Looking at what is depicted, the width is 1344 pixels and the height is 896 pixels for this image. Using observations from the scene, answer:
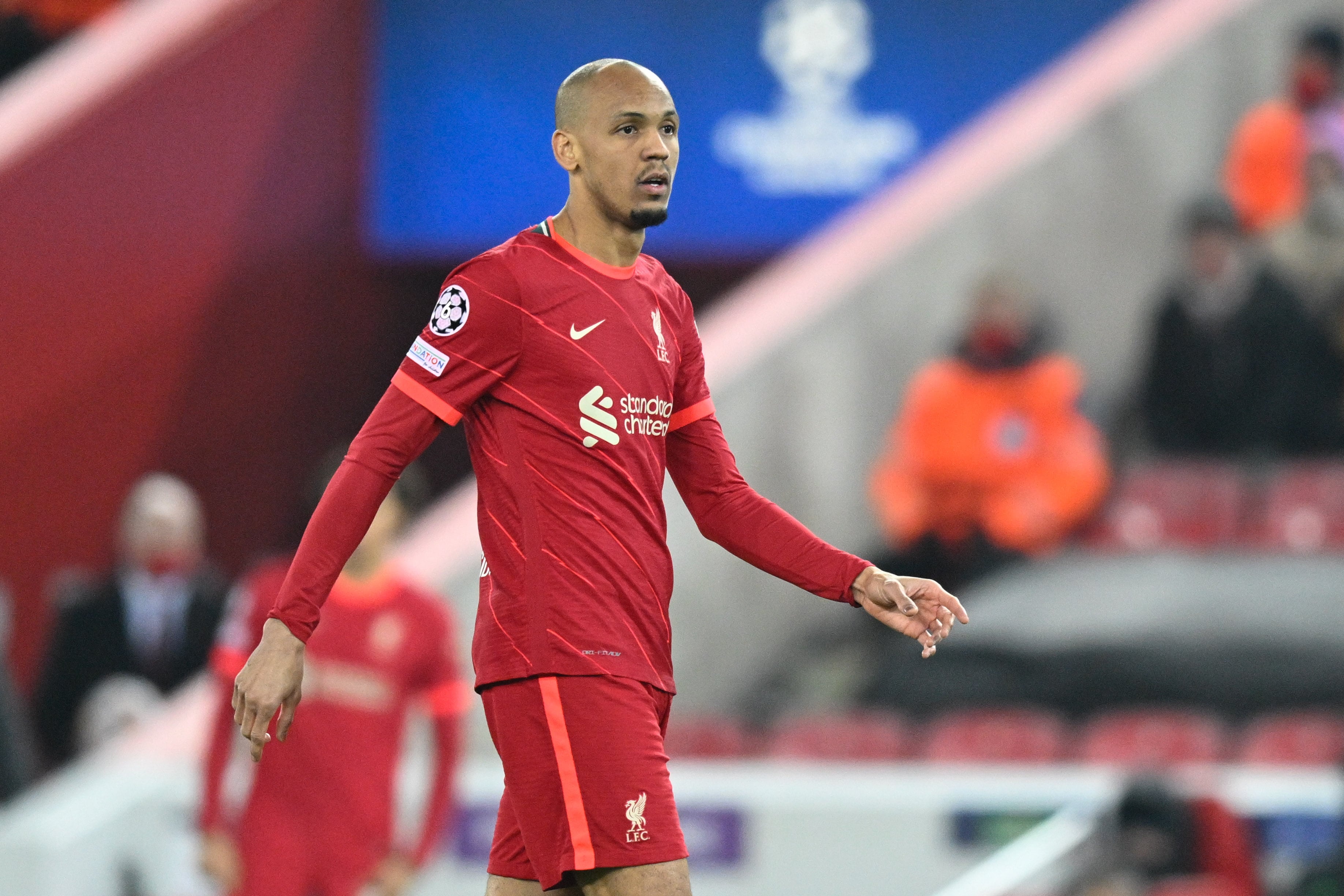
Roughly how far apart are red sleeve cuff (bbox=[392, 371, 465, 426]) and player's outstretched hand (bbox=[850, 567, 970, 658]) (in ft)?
2.23

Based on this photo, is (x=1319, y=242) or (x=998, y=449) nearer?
(x=998, y=449)

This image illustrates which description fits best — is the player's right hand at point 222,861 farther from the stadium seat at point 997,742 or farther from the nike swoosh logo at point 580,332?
the nike swoosh logo at point 580,332

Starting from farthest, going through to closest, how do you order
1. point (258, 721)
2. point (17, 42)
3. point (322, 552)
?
point (17, 42), point (322, 552), point (258, 721)

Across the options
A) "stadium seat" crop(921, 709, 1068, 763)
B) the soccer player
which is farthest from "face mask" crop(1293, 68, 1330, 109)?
the soccer player

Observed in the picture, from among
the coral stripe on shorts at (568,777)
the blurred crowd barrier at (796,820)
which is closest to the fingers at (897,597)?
the coral stripe on shorts at (568,777)

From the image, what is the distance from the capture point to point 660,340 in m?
3.12

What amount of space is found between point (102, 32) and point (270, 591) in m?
6.29

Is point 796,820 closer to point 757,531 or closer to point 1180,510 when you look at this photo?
point 1180,510

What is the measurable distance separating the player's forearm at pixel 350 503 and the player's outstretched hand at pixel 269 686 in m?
0.03

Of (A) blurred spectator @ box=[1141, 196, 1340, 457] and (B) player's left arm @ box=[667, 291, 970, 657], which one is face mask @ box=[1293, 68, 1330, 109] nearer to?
(A) blurred spectator @ box=[1141, 196, 1340, 457]

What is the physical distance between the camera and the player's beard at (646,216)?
3025 millimetres

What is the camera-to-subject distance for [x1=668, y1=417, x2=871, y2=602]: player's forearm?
3.12 metres

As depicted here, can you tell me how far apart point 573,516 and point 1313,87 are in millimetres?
7082

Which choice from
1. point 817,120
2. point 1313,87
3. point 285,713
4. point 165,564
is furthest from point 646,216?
point 817,120
